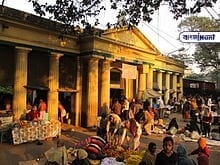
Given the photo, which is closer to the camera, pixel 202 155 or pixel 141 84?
pixel 202 155

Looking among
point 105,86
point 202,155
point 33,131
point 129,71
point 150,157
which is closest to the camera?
point 150,157

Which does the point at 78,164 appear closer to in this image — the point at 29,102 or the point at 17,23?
the point at 17,23

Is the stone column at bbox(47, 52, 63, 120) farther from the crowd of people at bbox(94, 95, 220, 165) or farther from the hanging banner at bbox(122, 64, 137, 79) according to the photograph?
the hanging banner at bbox(122, 64, 137, 79)

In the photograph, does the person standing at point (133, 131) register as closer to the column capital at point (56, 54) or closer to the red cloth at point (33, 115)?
the red cloth at point (33, 115)

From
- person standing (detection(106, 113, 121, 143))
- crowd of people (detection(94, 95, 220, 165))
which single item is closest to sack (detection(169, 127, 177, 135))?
crowd of people (detection(94, 95, 220, 165))

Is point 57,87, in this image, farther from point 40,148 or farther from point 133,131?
point 133,131

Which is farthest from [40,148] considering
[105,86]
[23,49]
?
[105,86]

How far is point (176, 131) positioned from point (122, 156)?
32.3 feet

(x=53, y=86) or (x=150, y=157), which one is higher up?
(x=53, y=86)

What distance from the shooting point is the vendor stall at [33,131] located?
14.4 metres

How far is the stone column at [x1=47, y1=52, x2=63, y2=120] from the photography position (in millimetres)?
19359

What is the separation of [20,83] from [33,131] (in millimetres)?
3371

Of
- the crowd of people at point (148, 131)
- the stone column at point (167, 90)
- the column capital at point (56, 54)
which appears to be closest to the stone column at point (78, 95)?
the column capital at point (56, 54)

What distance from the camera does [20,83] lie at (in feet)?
57.3
